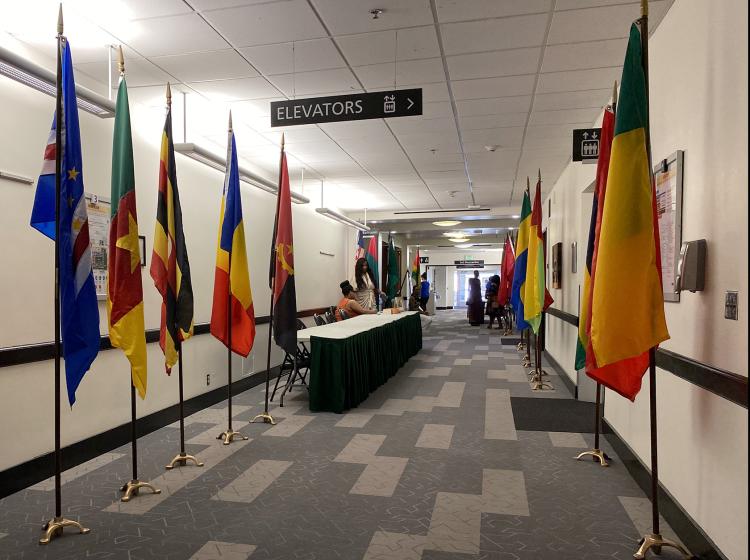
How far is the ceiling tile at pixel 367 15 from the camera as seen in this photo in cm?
303

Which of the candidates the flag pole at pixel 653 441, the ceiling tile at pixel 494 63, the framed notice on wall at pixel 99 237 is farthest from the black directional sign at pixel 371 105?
the framed notice on wall at pixel 99 237

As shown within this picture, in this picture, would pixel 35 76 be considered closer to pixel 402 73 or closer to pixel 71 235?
pixel 71 235

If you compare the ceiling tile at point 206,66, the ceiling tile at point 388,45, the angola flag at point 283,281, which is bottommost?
the angola flag at point 283,281

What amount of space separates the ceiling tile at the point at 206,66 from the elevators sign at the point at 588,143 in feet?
8.93

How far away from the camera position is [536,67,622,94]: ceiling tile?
407cm

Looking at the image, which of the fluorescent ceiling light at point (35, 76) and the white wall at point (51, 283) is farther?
the white wall at point (51, 283)

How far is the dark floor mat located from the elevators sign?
7.68 feet

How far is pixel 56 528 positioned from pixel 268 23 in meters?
3.05

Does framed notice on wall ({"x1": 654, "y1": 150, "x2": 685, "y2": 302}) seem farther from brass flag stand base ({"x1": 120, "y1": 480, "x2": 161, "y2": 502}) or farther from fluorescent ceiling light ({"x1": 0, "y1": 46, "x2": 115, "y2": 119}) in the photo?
fluorescent ceiling light ({"x1": 0, "y1": 46, "x2": 115, "y2": 119})

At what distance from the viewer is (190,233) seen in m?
5.51

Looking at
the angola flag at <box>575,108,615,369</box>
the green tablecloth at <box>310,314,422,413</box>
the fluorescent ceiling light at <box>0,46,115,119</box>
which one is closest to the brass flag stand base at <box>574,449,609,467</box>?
the angola flag at <box>575,108,615,369</box>

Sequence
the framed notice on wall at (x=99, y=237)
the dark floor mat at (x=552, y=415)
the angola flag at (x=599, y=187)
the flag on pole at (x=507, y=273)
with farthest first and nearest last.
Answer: the flag on pole at (x=507, y=273), the dark floor mat at (x=552, y=415), the framed notice on wall at (x=99, y=237), the angola flag at (x=599, y=187)

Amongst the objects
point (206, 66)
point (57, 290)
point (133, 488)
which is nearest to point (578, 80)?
point (206, 66)

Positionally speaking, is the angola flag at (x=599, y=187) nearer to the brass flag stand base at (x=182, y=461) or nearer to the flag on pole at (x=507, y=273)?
the brass flag stand base at (x=182, y=461)
